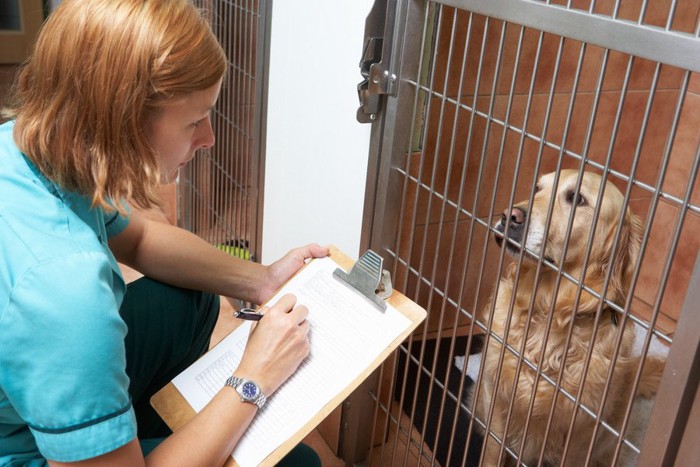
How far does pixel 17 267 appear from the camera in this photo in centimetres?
84

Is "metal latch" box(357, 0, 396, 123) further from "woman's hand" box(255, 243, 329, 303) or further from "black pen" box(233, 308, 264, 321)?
"black pen" box(233, 308, 264, 321)

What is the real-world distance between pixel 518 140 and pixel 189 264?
0.80m

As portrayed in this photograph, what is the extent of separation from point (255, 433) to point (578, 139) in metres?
1.13

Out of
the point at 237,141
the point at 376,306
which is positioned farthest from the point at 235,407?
the point at 237,141

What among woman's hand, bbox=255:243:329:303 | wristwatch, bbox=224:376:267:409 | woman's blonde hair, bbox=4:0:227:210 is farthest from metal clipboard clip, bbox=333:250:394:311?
woman's blonde hair, bbox=4:0:227:210

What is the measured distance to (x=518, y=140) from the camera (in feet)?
5.43

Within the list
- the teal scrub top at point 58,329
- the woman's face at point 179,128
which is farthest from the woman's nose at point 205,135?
the teal scrub top at point 58,329

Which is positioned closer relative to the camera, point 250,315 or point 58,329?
point 58,329

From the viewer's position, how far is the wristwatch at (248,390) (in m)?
1.00

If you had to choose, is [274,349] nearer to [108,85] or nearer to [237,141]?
[108,85]

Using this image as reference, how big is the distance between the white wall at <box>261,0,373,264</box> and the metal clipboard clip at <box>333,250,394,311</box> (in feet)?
1.20

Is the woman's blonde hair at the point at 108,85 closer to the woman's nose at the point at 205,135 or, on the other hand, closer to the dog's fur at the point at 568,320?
the woman's nose at the point at 205,135

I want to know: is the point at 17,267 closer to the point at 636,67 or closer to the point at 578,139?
the point at 578,139

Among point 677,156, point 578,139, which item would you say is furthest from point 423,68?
point 677,156
